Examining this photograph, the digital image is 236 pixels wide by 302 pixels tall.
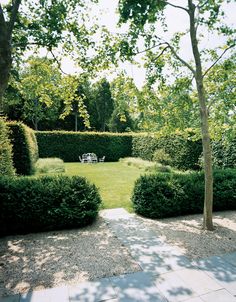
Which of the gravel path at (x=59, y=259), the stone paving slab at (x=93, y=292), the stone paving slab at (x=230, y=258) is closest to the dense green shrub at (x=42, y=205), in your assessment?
the gravel path at (x=59, y=259)

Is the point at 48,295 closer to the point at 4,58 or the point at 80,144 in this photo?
the point at 4,58

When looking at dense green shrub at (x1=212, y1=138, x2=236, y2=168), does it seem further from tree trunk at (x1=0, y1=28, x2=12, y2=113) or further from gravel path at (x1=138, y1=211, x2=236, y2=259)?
tree trunk at (x1=0, y1=28, x2=12, y2=113)

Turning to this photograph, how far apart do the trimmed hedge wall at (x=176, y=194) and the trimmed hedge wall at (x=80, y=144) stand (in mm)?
17954

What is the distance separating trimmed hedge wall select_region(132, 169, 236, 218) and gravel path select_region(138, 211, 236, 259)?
29 cm

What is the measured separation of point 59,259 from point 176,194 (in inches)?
158

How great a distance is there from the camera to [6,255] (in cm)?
464

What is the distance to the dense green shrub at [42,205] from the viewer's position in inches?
225

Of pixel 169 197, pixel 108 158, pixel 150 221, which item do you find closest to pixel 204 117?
pixel 169 197

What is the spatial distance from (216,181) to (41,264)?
19.8ft

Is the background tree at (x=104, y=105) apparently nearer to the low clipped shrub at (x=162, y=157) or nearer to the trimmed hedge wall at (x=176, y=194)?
the low clipped shrub at (x=162, y=157)

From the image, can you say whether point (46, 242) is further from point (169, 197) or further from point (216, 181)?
point (216, 181)

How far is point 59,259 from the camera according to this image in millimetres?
4477

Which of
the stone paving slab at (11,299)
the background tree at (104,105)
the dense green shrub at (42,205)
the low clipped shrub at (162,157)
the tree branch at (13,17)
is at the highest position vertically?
the background tree at (104,105)

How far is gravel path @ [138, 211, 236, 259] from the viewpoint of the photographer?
4.87 meters
